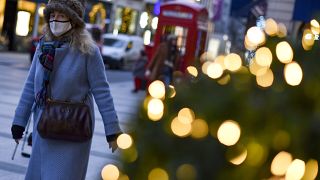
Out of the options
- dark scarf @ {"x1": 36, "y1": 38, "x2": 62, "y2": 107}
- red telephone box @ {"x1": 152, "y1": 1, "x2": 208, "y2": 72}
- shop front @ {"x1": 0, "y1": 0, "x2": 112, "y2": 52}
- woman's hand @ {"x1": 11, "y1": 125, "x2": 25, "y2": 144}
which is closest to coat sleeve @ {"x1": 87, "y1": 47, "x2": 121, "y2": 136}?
dark scarf @ {"x1": 36, "y1": 38, "x2": 62, "y2": 107}

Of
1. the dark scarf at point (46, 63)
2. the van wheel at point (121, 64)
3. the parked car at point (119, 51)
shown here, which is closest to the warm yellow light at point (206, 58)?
the dark scarf at point (46, 63)

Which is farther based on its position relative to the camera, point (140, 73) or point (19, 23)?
point (19, 23)

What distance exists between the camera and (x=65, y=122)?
400 cm

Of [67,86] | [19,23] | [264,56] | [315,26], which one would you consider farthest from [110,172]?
[19,23]

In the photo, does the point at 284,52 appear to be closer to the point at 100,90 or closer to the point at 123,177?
the point at 123,177

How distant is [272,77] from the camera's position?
1.67 metres

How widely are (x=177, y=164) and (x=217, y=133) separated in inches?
5.0

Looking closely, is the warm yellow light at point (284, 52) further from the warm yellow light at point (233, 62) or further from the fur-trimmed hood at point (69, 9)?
the fur-trimmed hood at point (69, 9)

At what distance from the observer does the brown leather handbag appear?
3990mm

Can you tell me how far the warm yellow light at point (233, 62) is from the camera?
1.76m

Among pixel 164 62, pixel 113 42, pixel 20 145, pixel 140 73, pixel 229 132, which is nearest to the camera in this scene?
pixel 229 132

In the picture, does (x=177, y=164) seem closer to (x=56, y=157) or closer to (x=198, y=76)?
(x=198, y=76)

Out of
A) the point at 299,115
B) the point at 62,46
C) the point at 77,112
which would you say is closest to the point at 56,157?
the point at 77,112

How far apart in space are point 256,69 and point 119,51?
1187 inches
